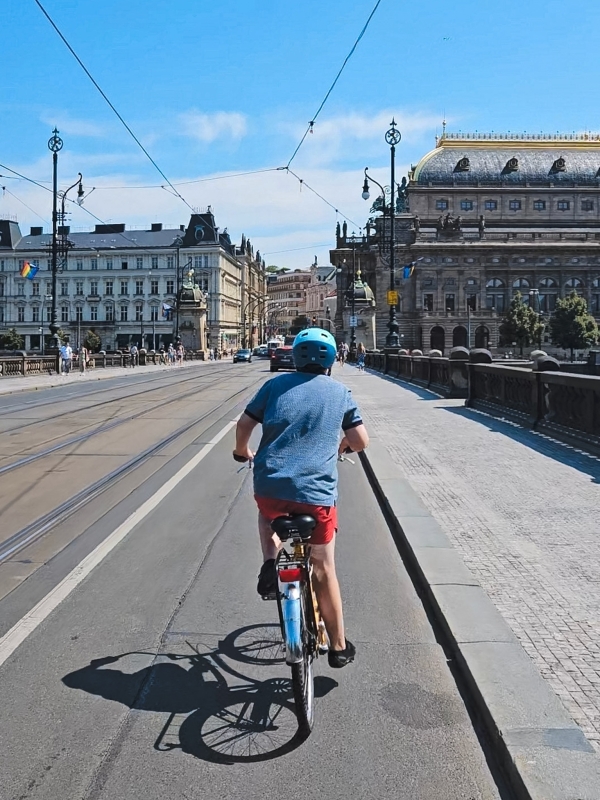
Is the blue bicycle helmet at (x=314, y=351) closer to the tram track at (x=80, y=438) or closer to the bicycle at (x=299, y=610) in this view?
the bicycle at (x=299, y=610)

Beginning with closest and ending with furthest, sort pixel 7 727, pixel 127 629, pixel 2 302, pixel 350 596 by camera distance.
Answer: pixel 7 727
pixel 127 629
pixel 350 596
pixel 2 302

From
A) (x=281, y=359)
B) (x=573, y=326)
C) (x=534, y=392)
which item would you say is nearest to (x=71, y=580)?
(x=534, y=392)

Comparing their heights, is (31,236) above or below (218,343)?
above

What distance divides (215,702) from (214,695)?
8cm

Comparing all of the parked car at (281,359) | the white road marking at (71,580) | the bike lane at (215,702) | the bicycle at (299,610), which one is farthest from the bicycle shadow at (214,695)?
the parked car at (281,359)

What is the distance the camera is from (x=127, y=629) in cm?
503

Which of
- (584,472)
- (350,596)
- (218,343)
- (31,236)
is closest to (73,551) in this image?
(350,596)

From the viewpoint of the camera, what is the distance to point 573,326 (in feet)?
302

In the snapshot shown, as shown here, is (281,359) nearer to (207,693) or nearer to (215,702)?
(207,693)

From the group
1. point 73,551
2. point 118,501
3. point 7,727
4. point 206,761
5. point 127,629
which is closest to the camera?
point 206,761

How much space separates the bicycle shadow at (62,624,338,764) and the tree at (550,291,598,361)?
92.1 metres

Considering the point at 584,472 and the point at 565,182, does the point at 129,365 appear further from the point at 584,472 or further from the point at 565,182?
the point at 565,182

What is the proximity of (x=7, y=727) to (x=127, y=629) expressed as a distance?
1361 mm

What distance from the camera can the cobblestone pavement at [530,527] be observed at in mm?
4418
